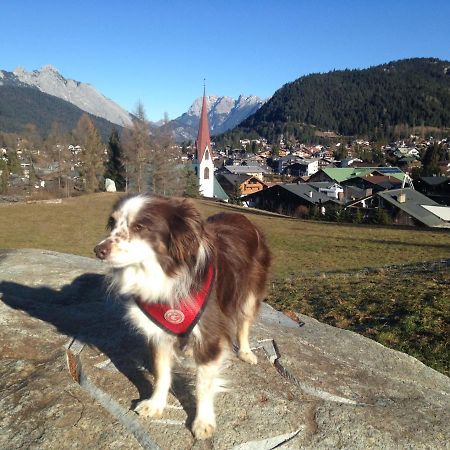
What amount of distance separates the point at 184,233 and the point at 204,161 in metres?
Answer: 73.9

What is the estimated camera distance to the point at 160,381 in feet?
10.7

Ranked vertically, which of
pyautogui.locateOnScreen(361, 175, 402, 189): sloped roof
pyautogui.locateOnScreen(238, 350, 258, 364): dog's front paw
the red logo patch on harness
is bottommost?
pyautogui.locateOnScreen(361, 175, 402, 189): sloped roof

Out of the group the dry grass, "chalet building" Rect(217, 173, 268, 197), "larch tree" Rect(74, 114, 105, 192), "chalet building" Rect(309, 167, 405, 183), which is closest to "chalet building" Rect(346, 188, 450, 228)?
the dry grass

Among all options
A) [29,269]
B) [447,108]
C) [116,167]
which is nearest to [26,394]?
[29,269]

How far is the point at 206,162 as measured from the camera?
76312mm

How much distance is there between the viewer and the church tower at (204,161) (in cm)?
7569

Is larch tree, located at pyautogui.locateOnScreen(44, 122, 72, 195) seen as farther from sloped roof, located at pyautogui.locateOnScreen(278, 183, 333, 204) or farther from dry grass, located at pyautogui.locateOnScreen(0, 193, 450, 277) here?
sloped roof, located at pyautogui.locateOnScreen(278, 183, 333, 204)

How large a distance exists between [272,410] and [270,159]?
152716 mm

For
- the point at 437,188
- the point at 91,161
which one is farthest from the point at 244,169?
the point at 91,161

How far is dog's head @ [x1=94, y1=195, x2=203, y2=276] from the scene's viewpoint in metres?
2.89

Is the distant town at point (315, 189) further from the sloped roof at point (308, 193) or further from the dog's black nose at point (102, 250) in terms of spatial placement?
the dog's black nose at point (102, 250)

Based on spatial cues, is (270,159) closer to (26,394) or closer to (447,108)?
(447,108)

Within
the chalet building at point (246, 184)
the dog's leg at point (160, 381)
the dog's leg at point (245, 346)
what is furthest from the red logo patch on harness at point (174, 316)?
the chalet building at point (246, 184)

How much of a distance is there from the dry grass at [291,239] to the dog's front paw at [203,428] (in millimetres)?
14124
